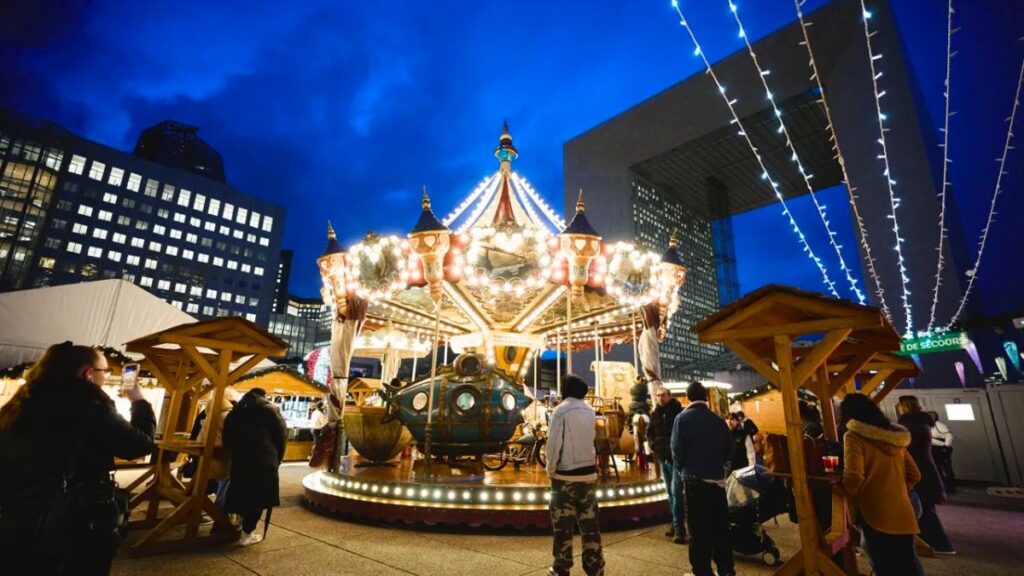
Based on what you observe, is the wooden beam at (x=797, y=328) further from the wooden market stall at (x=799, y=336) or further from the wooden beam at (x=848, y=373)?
the wooden beam at (x=848, y=373)

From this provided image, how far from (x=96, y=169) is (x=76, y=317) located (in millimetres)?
61094

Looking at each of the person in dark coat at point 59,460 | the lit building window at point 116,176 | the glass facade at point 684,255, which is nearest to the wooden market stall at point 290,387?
the person in dark coat at point 59,460

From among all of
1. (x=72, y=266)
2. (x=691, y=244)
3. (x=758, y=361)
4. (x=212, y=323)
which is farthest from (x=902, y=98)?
(x=72, y=266)

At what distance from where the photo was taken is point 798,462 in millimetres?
3566

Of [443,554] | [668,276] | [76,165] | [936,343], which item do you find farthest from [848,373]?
[76,165]

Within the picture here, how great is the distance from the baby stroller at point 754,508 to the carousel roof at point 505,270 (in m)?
3.45

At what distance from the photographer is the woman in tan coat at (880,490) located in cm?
297

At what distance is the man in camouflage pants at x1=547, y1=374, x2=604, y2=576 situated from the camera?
3.58 metres

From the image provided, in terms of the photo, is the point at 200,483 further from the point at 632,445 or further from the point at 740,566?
the point at 632,445

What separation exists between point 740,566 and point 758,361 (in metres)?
2.15

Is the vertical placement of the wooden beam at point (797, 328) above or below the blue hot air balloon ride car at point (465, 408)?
above

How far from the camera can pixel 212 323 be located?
522cm

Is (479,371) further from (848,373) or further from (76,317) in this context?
(76,317)

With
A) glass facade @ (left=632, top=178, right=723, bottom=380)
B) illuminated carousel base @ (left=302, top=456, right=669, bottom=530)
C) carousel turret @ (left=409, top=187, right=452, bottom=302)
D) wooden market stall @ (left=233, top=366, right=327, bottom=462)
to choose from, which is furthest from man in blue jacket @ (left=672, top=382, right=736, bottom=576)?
glass facade @ (left=632, top=178, right=723, bottom=380)
